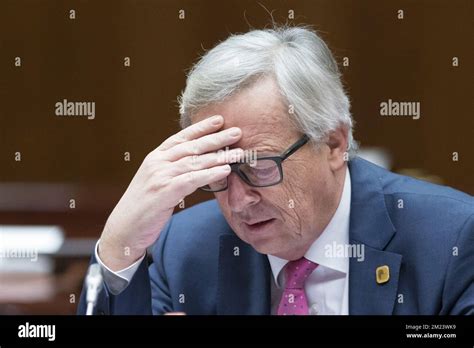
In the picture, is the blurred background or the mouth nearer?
the mouth

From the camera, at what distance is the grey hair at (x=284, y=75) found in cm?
202

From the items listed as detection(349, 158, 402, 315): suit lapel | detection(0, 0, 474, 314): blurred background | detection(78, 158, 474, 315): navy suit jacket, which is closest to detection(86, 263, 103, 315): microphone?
detection(78, 158, 474, 315): navy suit jacket

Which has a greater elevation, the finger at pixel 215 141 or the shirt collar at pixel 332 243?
the finger at pixel 215 141

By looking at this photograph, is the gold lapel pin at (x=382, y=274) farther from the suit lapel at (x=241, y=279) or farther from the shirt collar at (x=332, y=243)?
the suit lapel at (x=241, y=279)

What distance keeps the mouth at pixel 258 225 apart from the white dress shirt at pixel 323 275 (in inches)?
4.4

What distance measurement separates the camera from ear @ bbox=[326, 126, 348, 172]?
212 cm

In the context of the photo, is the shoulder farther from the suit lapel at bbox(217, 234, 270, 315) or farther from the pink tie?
the suit lapel at bbox(217, 234, 270, 315)

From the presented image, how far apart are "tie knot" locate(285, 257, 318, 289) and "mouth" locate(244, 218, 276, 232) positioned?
13 centimetres

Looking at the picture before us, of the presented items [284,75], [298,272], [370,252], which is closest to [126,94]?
[284,75]

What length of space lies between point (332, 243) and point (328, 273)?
0.25 feet

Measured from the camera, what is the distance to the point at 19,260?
2.25 meters

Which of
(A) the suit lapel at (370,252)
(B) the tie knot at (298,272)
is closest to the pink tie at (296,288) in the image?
(B) the tie knot at (298,272)

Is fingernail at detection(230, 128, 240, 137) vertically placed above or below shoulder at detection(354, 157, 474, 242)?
above

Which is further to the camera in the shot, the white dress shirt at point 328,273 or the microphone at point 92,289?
the white dress shirt at point 328,273
